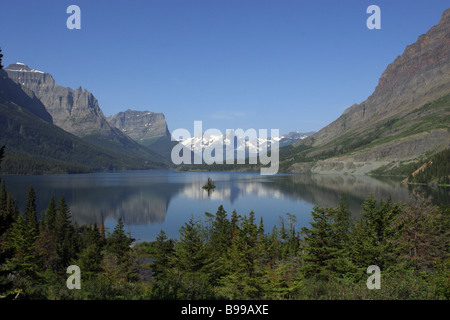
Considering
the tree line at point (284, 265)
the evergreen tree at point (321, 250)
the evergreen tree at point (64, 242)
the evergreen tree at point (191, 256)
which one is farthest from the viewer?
the evergreen tree at point (64, 242)

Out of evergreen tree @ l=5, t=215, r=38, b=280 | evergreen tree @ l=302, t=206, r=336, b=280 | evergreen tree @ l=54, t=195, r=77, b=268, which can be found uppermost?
evergreen tree @ l=302, t=206, r=336, b=280

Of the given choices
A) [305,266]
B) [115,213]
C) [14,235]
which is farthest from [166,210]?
[305,266]

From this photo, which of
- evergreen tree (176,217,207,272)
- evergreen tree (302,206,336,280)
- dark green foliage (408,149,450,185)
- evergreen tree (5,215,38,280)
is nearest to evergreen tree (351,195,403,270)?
evergreen tree (302,206,336,280)

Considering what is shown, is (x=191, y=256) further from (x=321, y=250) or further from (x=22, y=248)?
(x=22, y=248)

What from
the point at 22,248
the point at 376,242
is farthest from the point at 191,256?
the point at 22,248

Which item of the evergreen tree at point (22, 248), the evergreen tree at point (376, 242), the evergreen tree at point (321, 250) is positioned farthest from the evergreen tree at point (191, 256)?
the evergreen tree at point (22, 248)

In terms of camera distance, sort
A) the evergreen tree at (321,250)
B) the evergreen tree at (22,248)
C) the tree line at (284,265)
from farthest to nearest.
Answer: the evergreen tree at (22,248)
the evergreen tree at (321,250)
the tree line at (284,265)

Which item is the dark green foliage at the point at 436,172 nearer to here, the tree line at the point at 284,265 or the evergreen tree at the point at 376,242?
the tree line at the point at 284,265

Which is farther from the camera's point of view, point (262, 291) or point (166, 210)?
point (166, 210)

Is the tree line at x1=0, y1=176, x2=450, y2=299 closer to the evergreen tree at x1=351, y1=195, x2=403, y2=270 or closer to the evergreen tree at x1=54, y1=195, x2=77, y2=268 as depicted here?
the evergreen tree at x1=351, y1=195, x2=403, y2=270

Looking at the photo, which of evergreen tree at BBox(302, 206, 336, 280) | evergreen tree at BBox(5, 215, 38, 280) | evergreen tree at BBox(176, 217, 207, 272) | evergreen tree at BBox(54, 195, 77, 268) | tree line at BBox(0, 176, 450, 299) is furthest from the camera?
evergreen tree at BBox(54, 195, 77, 268)

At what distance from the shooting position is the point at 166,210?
405 feet
